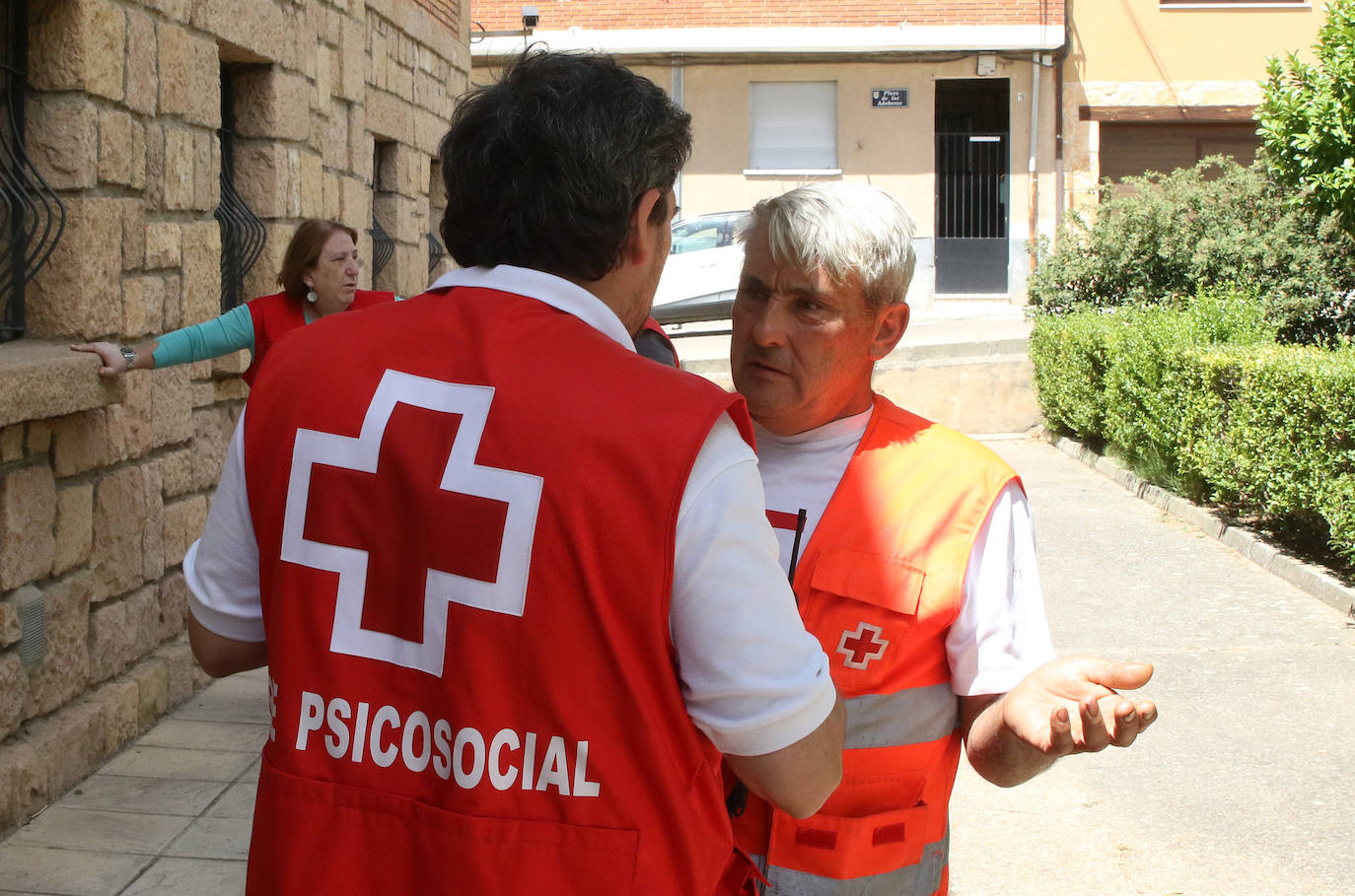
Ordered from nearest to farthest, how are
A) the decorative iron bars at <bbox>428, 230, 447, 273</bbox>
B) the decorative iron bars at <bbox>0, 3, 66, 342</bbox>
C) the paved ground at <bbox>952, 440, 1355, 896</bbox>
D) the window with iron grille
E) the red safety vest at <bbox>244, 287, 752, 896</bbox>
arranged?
the red safety vest at <bbox>244, 287, 752, 896</bbox>, the paved ground at <bbox>952, 440, 1355, 896</bbox>, the decorative iron bars at <bbox>0, 3, 66, 342</bbox>, the window with iron grille, the decorative iron bars at <bbox>428, 230, 447, 273</bbox>

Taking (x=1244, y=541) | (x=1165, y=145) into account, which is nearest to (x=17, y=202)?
(x=1244, y=541)

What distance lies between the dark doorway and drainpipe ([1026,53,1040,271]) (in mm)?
400

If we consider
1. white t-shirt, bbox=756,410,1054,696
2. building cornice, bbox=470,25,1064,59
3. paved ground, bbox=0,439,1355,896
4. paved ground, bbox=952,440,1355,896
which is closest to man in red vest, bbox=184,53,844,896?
white t-shirt, bbox=756,410,1054,696

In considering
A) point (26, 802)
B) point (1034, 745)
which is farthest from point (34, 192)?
point (1034, 745)

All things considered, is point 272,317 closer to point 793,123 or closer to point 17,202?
point 17,202

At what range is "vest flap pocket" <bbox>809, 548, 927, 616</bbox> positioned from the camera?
196 centimetres

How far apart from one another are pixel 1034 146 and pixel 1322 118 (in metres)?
12.4

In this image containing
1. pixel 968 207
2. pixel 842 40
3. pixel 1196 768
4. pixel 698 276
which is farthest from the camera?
pixel 968 207

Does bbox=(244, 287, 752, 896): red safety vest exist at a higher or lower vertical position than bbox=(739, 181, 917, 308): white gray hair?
lower

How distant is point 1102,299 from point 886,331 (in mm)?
12451

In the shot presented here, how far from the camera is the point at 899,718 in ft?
6.58

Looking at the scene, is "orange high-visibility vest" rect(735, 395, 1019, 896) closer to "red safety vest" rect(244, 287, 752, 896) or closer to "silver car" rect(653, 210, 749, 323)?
"red safety vest" rect(244, 287, 752, 896)

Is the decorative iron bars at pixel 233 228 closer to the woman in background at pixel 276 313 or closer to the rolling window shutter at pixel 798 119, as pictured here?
the woman in background at pixel 276 313

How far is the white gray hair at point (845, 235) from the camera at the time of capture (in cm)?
217
